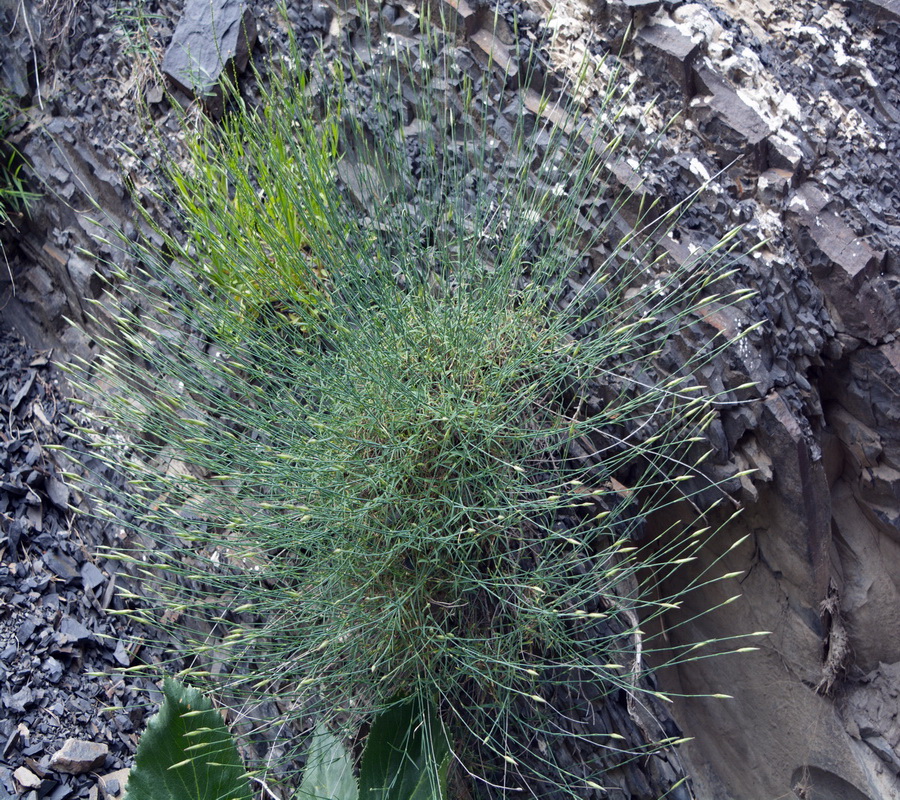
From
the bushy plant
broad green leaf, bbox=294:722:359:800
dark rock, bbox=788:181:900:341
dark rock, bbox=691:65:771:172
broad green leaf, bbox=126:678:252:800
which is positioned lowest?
broad green leaf, bbox=126:678:252:800

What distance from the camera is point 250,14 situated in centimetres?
263

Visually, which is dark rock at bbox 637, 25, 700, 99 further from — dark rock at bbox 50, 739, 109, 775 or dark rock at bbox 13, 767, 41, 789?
dark rock at bbox 13, 767, 41, 789

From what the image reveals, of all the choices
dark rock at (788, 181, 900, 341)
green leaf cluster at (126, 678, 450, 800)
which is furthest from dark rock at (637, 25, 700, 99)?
green leaf cluster at (126, 678, 450, 800)

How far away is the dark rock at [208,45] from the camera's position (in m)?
2.56

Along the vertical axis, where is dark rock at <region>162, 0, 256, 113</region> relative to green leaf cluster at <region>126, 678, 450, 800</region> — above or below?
above

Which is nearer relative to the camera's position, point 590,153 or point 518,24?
point 590,153

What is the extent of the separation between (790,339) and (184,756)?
76.7 inches

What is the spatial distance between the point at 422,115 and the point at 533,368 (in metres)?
0.84

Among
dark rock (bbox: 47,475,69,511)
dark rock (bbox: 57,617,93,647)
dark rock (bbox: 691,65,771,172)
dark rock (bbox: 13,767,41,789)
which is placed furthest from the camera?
dark rock (bbox: 47,475,69,511)

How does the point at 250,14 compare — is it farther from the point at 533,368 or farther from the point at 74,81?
the point at 533,368

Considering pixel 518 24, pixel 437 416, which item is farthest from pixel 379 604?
pixel 518 24

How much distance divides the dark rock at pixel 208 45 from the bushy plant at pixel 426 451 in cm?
33

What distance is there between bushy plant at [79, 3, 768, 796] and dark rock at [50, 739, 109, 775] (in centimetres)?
35

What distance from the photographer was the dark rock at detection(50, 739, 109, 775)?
198cm
